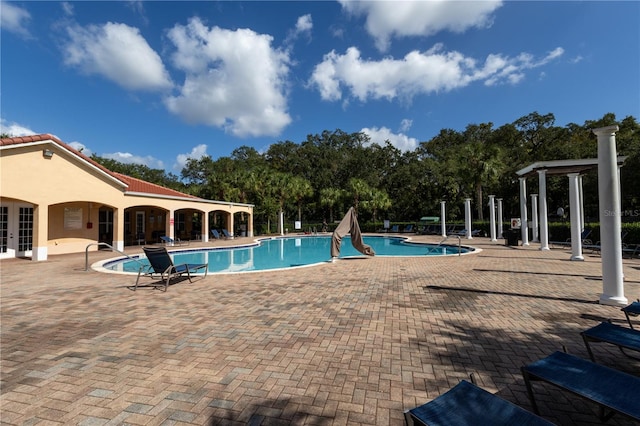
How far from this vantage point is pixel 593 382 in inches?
92.3

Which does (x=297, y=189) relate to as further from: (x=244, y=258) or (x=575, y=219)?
(x=575, y=219)

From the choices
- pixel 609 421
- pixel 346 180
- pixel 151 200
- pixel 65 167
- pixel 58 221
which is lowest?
pixel 609 421

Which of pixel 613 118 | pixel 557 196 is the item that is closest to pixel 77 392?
pixel 557 196

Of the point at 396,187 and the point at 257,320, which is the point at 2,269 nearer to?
the point at 257,320

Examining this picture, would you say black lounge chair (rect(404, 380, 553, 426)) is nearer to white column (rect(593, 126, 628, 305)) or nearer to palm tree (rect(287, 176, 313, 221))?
white column (rect(593, 126, 628, 305))

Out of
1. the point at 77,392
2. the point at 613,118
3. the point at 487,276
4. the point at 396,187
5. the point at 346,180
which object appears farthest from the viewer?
the point at 346,180

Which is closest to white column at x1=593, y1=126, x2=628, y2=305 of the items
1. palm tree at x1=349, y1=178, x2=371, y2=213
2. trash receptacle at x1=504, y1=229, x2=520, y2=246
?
trash receptacle at x1=504, y1=229, x2=520, y2=246

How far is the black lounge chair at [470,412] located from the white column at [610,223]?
5585 mm

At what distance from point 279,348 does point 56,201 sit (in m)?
14.6

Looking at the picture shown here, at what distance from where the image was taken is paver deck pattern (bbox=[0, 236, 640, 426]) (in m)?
2.73

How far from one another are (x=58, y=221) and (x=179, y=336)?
15.8m

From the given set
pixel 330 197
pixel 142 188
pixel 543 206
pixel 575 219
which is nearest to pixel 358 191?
pixel 330 197

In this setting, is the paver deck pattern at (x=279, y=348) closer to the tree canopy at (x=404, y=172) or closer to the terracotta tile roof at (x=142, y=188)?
the terracotta tile roof at (x=142, y=188)

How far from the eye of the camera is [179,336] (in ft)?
14.4
